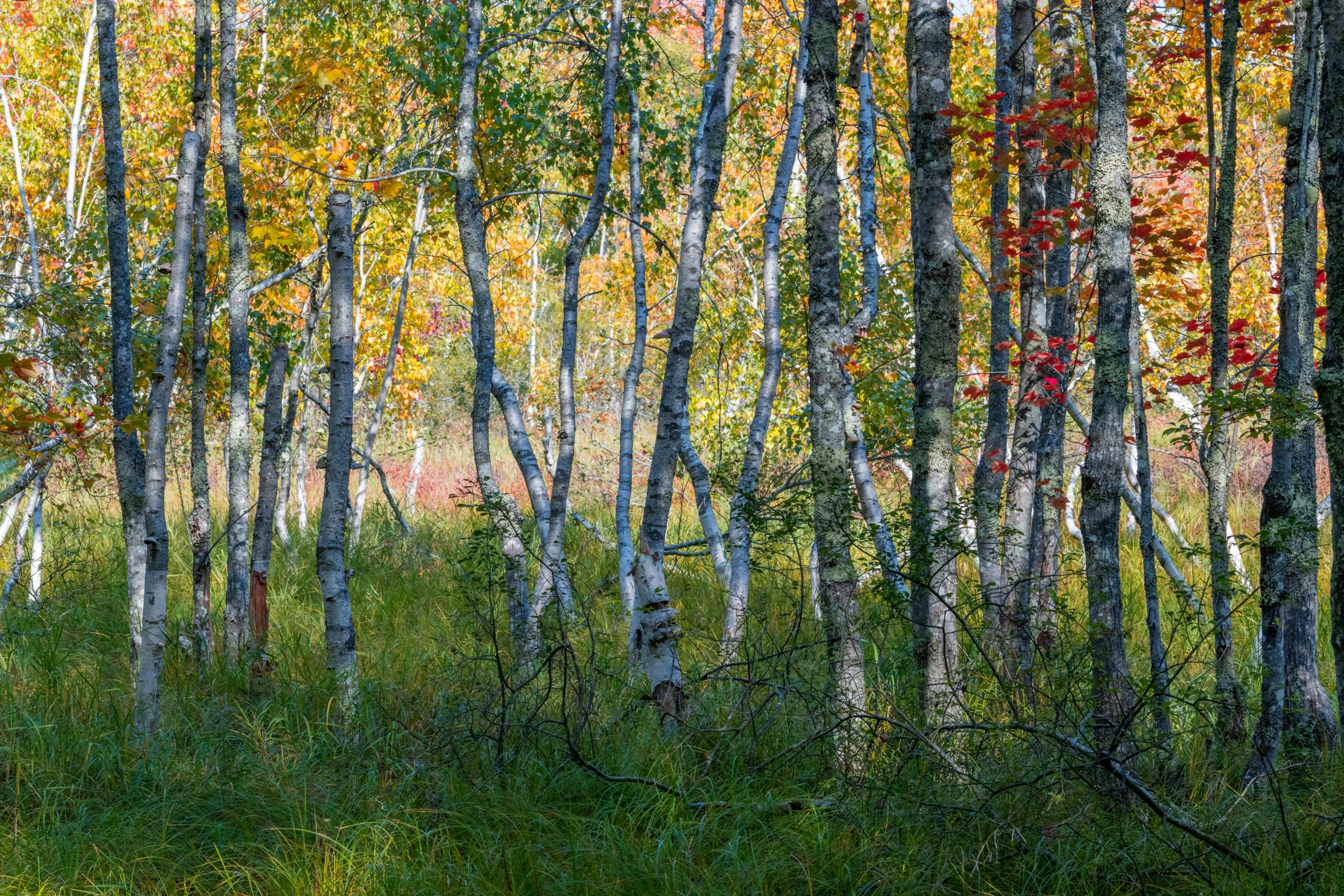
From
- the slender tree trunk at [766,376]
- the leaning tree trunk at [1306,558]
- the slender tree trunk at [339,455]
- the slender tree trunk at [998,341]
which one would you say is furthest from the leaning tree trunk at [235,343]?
the leaning tree trunk at [1306,558]

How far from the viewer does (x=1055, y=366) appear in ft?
18.6

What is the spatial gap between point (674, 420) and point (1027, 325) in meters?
2.57

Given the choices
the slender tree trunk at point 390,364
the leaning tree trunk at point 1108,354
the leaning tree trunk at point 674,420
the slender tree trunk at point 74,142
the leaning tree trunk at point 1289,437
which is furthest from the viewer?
the slender tree trunk at point 390,364

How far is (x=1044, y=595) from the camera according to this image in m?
5.68

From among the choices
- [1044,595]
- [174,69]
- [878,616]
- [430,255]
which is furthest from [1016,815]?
[174,69]

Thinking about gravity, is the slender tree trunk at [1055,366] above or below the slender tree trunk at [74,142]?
below

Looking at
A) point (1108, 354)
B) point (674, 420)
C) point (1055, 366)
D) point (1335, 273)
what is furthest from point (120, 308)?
point (1335, 273)

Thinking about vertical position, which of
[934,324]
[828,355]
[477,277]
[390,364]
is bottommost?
[828,355]

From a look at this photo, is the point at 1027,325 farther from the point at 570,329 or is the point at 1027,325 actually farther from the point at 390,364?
the point at 390,364

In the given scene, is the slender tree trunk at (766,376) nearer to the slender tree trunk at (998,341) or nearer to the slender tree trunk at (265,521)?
the slender tree trunk at (998,341)

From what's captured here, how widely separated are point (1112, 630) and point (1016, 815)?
43.6 inches

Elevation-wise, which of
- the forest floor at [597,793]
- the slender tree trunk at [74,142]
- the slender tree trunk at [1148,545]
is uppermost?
the slender tree trunk at [74,142]

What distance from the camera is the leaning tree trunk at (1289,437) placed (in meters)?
4.33

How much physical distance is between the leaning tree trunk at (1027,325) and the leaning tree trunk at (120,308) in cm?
496
